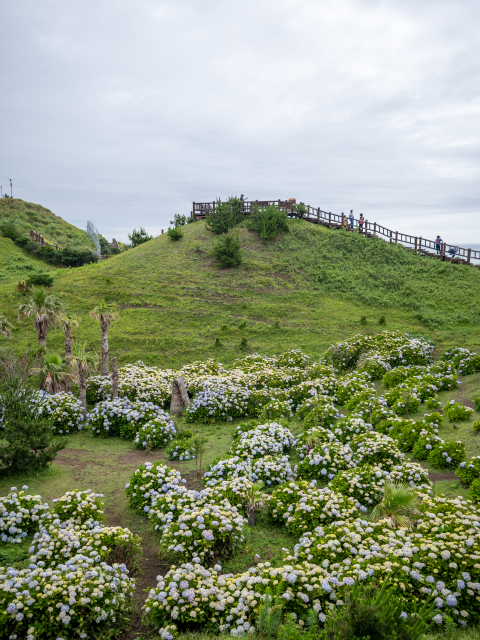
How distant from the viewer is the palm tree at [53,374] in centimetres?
1462

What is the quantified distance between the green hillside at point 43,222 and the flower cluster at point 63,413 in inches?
1597

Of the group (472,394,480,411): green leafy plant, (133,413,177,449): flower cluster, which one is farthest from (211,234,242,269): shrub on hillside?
(472,394,480,411): green leafy plant

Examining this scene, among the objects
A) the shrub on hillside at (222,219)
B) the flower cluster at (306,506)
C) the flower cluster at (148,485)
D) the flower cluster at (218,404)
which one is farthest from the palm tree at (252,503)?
the shrub on hillside at (222,219)

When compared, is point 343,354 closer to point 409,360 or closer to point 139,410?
point 409,360

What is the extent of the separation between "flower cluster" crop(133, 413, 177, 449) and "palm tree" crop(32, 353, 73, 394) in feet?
14.4

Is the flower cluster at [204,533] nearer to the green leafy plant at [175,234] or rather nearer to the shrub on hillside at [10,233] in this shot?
the green leafy plant at [175,234]

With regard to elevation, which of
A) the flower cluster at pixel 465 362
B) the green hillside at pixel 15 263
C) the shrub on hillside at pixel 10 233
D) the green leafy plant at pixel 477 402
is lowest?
the green leafy plant at pixel 477 402

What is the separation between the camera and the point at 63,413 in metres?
12.9

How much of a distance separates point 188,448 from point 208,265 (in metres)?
22.2

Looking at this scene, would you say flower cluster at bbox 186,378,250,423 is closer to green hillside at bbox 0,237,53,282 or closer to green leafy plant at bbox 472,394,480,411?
green leafy plant at bbox 472,394,480,411

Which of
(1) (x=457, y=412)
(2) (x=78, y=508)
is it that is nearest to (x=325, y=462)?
(1) (x=457, y=412)

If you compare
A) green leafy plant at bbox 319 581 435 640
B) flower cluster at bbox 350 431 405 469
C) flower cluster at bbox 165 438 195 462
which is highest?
green leafy plant at bbox 319 581 435 640

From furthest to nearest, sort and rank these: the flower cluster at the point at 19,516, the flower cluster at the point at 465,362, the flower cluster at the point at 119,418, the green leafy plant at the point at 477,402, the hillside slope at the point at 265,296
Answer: the hillside slope at the point at 265,296
the flower cluster at the point at 465,362
the flower cluster at the point at 119,418
the green leafy plant at the point at 477,402
the flower cluster at the point at 19,516

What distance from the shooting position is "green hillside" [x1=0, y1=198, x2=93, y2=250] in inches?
2029
